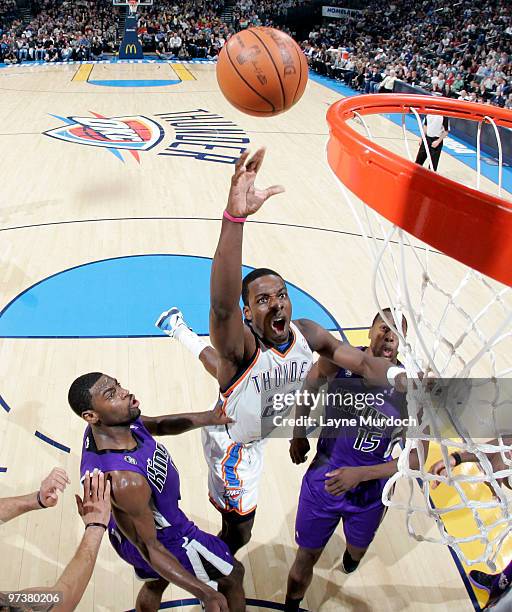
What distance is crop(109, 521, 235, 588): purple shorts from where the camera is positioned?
215 cm

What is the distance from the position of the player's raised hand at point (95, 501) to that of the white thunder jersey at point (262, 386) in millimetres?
589

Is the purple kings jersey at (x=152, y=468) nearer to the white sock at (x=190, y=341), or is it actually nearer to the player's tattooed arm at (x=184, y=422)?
the player's tattooed arm at (x=184, y=422)

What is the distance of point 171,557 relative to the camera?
204 cm

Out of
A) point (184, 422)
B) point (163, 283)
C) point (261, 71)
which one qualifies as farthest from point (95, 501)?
point (163, 283)

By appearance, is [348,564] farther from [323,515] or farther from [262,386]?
[262,386]

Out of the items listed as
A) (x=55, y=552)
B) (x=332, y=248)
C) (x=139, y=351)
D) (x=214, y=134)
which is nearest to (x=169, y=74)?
(x=214, y=134)

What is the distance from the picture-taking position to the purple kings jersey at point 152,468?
2055mm

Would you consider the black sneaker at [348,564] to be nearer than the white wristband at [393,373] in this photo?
No

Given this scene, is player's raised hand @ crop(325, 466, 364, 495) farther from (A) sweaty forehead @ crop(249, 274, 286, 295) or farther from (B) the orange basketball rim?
(B) the orange basketball rim

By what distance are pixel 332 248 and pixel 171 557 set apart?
15.1 feet

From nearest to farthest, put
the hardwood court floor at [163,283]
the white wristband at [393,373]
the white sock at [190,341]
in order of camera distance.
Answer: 1. the white wristband at [393,373]
2. the hardwood court floor at [163,283]
3. the white sock at [190,341]

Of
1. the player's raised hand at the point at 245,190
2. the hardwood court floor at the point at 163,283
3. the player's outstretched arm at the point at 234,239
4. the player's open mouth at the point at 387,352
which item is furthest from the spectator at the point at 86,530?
the player's open mouth at the point at 387,352

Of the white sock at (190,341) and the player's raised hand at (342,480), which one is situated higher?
the player's raised hand at (342,480)

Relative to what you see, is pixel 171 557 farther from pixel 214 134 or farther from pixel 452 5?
pixel 452 5
